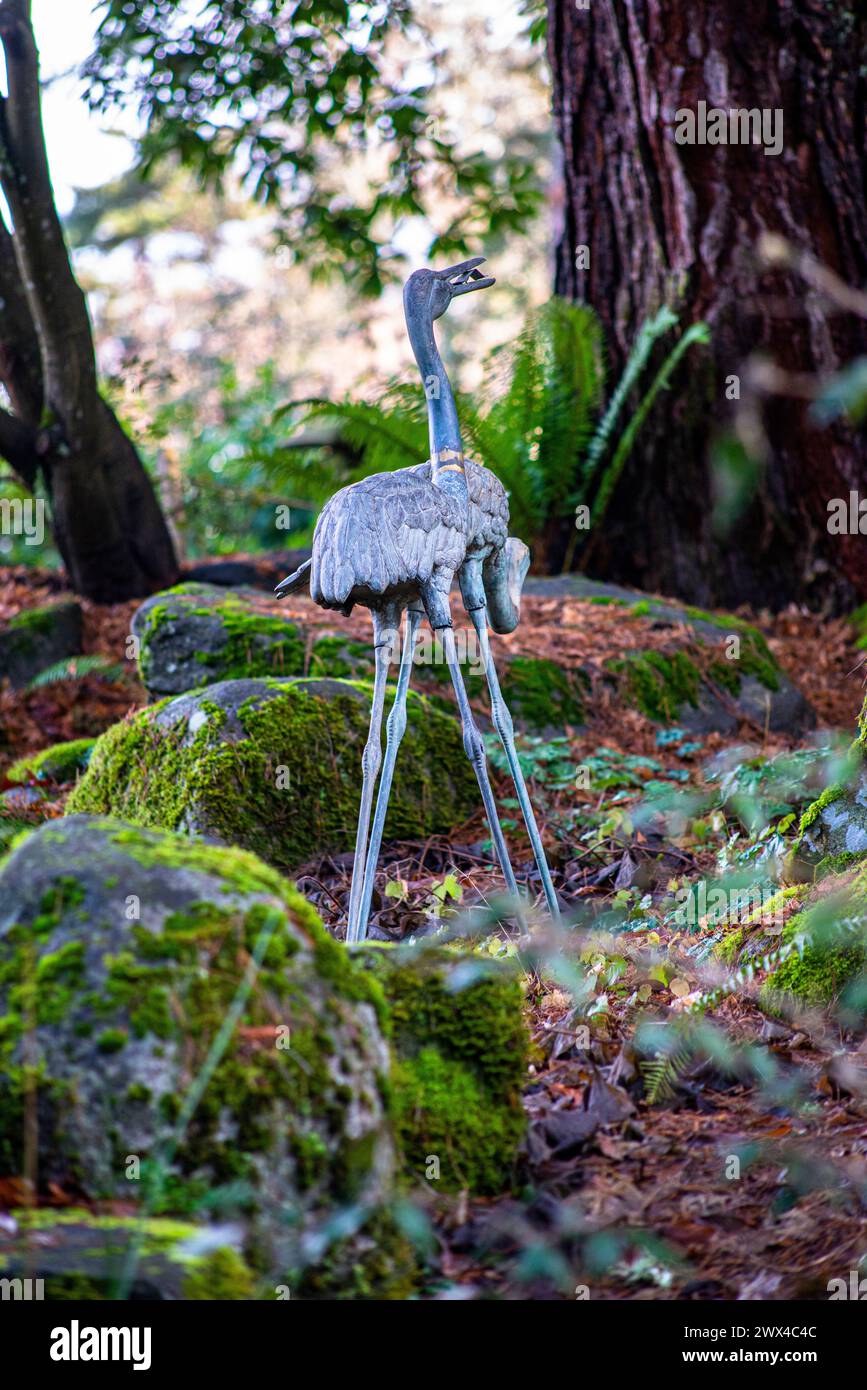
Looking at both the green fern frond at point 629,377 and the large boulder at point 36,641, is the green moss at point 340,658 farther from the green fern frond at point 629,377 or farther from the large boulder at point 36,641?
the green fern frond at point 629,377

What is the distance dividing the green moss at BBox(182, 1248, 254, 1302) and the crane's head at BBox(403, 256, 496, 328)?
2935 mm

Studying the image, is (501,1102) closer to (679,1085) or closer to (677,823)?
(679,1085)

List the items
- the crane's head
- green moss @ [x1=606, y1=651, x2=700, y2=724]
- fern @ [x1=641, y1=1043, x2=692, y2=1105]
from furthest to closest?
green moss @ [x1=606, y1=651, x2=700, y2=724]
the crane's head
fern @ [x1=641, y1=1043, x2=692, y2=1105]

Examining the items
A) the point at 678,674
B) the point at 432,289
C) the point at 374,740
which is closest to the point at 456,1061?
the point at 374,740

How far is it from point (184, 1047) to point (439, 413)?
8.24ft

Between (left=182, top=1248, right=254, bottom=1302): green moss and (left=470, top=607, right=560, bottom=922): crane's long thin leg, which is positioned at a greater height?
(left=470, top=607, right=560, bottom=922): crane's long thin leg

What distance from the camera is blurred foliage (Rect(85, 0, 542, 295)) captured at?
9047 mm

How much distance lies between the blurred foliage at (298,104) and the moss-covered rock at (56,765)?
5543mm

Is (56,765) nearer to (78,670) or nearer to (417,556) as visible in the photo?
(78,670)

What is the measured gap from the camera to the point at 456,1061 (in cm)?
272

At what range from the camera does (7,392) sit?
912 centimetres

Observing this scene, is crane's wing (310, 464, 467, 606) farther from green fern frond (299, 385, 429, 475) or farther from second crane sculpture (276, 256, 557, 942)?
green fern frond (299, 385, 429, 475)

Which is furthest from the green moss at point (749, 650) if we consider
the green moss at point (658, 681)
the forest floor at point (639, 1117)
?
the forest floor at point (639, 1117)

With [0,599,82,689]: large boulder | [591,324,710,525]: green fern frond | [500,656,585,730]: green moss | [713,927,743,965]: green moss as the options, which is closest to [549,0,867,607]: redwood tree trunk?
[591,324,710,525]: green fern frond
